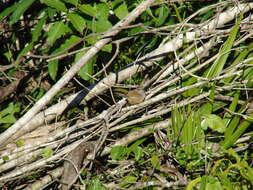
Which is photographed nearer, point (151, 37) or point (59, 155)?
point (59, 155)

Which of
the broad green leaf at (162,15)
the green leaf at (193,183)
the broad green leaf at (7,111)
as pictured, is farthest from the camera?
the broad green leaf at (7,111)

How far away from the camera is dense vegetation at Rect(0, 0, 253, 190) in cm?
204

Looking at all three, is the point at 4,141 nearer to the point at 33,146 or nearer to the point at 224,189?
the point at 33,146

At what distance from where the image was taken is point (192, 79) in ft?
7.29

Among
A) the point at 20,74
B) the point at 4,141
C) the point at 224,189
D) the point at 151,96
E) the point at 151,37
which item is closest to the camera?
the point at 224,189

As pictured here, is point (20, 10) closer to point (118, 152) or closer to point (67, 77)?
point (67, 77)

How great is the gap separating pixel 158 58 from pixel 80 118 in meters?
0.63

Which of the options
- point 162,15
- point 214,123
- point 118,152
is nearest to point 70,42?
point 162,15

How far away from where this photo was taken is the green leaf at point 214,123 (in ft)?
6.70

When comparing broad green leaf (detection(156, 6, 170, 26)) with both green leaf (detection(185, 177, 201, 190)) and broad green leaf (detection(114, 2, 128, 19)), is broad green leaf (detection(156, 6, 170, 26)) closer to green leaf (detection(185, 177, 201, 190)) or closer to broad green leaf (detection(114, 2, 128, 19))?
broad green leaf (detection(114, 2, 128, 19))

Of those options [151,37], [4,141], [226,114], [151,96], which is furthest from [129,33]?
[4,141]

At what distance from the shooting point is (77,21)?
2102 mm

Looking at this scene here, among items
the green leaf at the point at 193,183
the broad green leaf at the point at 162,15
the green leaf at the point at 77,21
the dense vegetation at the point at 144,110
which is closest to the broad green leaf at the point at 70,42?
the dense vegetation at the point at 144,110

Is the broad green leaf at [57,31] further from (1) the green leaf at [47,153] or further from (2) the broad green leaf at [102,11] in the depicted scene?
(1) the green leaf at [47,153]
